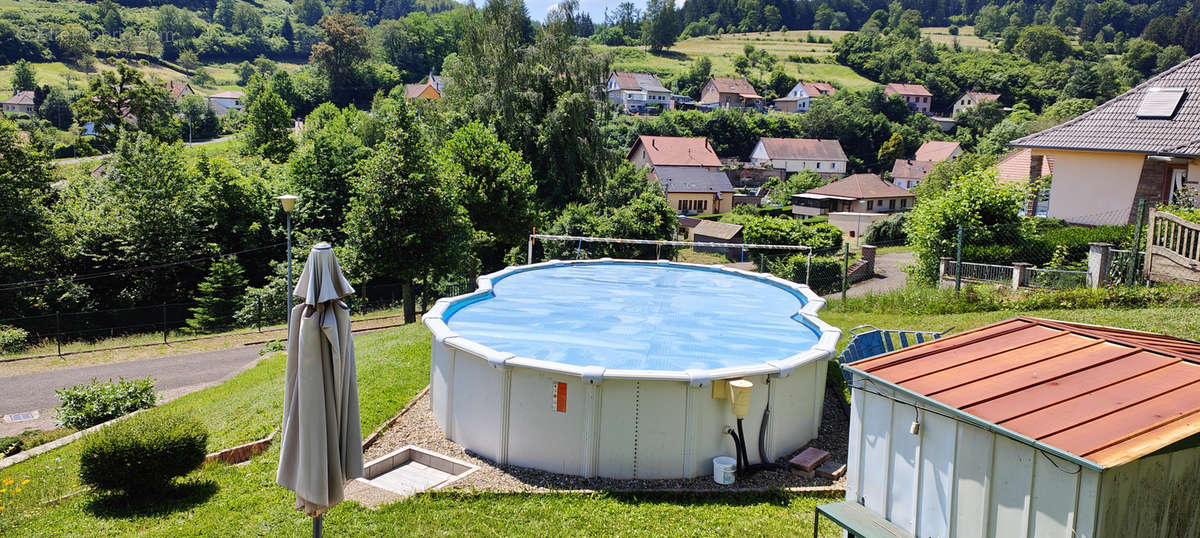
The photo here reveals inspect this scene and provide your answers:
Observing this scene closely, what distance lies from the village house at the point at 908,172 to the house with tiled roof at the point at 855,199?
12333mm

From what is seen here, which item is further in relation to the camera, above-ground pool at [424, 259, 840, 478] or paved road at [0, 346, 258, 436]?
paved road at [0, 346, 258, 436]

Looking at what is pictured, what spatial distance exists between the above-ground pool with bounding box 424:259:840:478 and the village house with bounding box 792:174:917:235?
54606 mm

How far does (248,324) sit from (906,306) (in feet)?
74.4

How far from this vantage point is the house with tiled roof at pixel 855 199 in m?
65.6

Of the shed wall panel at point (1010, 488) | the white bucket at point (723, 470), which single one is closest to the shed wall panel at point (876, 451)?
the shed wall panel at point (1010, 488)

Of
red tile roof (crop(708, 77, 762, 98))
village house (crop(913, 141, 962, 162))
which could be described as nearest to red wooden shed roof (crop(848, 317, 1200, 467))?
village house (crop(913, 141, 962, 162))

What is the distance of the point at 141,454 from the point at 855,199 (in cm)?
6440

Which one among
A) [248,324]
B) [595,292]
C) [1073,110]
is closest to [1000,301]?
[595,292]

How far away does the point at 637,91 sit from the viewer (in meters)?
108

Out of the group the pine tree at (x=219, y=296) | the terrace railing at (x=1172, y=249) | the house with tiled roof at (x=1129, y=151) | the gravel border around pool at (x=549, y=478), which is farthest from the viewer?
the pine tree at (x=219, y=296)

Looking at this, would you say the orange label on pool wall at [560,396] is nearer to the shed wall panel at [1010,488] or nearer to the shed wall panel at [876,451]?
Result: the shed wall panel at [876,451]

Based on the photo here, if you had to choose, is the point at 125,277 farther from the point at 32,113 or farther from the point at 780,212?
the point at 32,113

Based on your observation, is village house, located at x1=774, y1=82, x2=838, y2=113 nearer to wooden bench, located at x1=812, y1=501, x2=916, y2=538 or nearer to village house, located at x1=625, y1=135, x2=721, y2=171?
village house, located at x1=625, y1=135, x2=721, y2=171

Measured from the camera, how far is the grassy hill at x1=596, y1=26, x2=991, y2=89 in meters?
127
